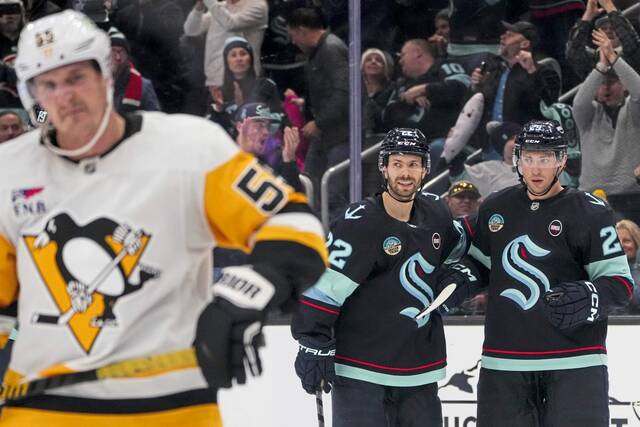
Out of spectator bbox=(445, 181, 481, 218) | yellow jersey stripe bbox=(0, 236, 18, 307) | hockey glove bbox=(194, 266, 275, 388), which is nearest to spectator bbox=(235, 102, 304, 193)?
spectator bbox=(445, 181, 481, 218)

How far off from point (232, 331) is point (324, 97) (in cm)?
331

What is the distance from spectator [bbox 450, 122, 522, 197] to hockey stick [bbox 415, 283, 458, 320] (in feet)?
3.33

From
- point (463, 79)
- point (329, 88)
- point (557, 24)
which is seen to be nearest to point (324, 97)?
point (329, 88)

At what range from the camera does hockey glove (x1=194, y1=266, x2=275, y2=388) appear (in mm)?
1993

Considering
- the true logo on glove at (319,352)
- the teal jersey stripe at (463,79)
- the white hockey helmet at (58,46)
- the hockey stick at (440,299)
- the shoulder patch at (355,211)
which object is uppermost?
the white hockey helmet at (58,46)

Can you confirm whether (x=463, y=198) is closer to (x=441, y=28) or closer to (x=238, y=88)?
(x=441, y=28)

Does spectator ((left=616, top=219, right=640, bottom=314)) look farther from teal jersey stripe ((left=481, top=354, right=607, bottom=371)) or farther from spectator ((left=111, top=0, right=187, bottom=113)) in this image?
spectator ((left=111, top=0, right=187, bottom=113))

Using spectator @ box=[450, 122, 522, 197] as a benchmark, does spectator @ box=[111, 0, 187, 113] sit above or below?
above

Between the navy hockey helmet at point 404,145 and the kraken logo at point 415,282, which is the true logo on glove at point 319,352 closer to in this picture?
the kraken logo at point 415,282

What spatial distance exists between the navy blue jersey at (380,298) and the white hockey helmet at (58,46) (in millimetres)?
1948

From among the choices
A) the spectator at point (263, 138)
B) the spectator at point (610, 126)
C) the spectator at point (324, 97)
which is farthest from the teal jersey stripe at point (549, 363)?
the spectator at point (263, 138)

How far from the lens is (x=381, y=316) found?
4070mm

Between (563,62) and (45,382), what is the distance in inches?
137

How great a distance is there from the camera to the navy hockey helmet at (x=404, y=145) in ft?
13.6
